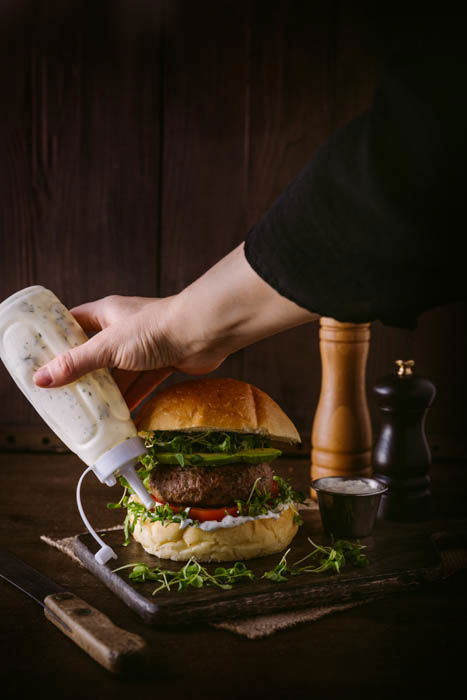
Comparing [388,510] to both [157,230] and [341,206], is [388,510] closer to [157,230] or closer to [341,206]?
[341,206]

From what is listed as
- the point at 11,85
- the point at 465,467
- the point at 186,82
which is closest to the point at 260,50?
the point at 186,82

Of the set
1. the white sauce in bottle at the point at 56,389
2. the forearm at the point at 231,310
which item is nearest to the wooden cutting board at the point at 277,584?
the white sauce in bottle at the point at 56,389

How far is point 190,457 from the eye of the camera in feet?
→ 5.14

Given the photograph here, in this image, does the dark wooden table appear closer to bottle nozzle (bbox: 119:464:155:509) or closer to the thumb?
bottle nozzle (bbox: 119:464:155:509)

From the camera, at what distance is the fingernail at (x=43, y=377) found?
1.40 m

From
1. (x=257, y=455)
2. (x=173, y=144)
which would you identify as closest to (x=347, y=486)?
(x=257, y=455)

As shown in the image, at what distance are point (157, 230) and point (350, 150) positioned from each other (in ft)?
6.00

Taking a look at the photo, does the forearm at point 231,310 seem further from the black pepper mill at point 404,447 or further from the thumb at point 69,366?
the black pepper mill at point 404,447

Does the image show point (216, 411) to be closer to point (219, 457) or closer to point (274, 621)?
point (219, 457)

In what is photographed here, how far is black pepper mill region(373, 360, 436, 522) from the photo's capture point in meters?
1.89

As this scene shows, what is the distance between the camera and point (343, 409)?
6.81 ft

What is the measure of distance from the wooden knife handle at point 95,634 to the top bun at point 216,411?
1.48ft

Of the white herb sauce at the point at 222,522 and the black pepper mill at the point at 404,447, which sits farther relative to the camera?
the black pepper mill at the point at 404,447

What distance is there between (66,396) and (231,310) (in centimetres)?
38
